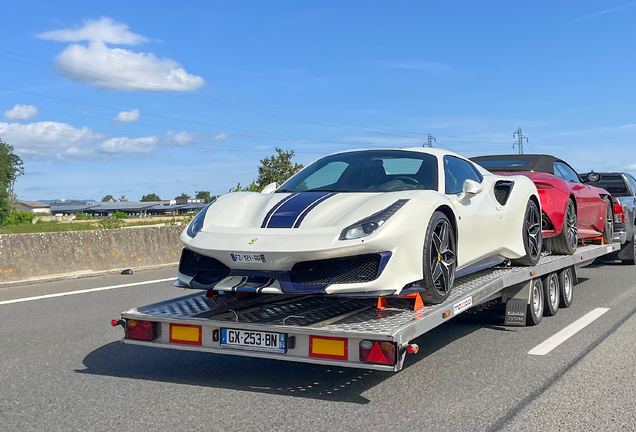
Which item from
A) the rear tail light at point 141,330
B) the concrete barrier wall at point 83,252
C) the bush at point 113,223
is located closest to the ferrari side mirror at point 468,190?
the rear tail light at point 141,330

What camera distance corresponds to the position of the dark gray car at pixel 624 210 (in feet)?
38.1

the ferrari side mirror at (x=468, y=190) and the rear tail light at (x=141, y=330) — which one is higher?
the ferrari side mirror at (x=468, y=190)

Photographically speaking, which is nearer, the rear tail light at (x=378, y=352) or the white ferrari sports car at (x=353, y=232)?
the rear tail light at (x=378, y=352)

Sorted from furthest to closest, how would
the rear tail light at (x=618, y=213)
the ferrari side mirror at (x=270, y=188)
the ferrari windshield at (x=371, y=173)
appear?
Result: 1. the rear tail light at (x=618, y=213)
2. the ferrari side mirror at (x=270, y=188)
3. the ferrari windshield at (x=371, y=173)

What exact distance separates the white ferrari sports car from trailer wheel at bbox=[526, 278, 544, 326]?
96 centimetres

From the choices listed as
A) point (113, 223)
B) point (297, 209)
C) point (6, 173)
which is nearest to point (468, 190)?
point (297, 209)

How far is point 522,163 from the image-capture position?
9.27 m

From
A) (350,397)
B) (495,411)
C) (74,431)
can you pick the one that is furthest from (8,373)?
(495,411)

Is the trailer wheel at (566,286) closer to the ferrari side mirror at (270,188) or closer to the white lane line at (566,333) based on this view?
the white lane line at (566,333)

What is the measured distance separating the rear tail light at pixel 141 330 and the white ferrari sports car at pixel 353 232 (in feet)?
1.31

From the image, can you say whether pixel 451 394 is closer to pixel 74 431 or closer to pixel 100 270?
pixel 74 431

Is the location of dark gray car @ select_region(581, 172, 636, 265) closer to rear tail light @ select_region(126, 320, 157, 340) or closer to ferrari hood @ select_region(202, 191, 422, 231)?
ferrari hood @ select_region(202, 191, 422, 231)

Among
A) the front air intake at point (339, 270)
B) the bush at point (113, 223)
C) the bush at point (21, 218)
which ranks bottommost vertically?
the bush at point (21, 218)

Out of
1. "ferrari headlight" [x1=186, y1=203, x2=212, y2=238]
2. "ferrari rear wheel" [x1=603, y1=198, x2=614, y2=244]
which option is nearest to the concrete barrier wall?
"ferrari headlight" [x1=186, y1=203, x2=212, y2=238]
